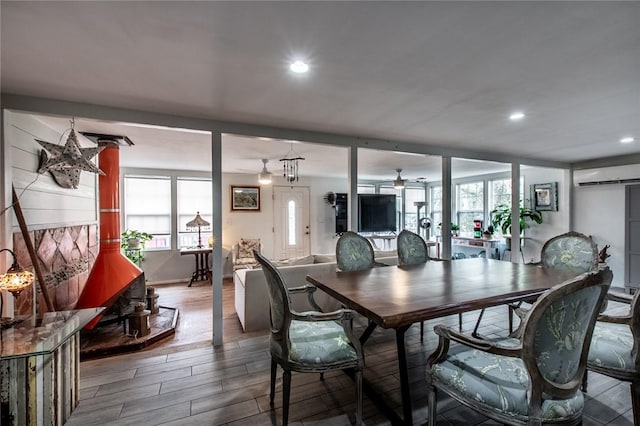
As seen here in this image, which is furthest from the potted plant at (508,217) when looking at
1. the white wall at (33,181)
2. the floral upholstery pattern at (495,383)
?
the white wall at (33,181)

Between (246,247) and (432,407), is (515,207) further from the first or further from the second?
(246,247)

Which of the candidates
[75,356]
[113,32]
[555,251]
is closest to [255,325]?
[75,356]

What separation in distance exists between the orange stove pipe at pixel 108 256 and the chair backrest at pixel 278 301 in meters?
2.24

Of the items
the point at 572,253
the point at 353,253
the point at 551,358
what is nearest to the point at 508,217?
the point at 572,253

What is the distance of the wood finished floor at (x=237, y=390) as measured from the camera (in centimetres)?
188

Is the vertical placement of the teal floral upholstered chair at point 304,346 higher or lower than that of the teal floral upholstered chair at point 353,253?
lower

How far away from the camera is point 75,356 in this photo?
206 cm

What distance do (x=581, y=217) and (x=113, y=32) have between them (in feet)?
24.8

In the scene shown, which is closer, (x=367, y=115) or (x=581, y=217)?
(x=367, y=115)

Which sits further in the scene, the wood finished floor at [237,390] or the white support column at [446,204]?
the white support column at [446,204]

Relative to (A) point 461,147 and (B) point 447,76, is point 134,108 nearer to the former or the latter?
(B) point 447,76

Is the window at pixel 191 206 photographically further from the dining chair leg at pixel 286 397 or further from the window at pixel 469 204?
the window at pixel 469 204

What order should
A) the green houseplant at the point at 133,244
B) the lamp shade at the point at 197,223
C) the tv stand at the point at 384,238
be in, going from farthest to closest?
the tv stand at the point at 384,238, the lamp shade at the point at 197,223, the green houseplant at the point at 133,244

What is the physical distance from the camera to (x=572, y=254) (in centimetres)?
279
